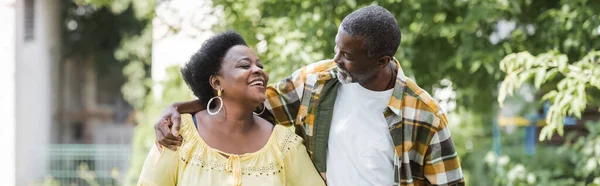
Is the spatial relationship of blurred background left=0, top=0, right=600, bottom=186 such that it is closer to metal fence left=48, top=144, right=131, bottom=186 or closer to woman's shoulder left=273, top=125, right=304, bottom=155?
metal fence left=48, top=144, right=131, bottom=186

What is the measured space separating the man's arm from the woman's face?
19cm

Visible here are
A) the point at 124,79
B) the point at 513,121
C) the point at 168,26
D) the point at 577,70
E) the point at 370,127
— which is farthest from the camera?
the point at 124,79

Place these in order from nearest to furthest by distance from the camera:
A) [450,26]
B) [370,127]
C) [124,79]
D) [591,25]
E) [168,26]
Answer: [370,127]
[591,25]
[450,26]
[168,26]
[124,79]

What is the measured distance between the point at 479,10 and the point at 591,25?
2.02 feet

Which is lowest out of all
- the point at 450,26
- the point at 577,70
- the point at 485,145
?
the point at 485,145

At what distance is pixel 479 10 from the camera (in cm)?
468

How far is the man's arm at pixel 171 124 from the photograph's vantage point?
2969mm

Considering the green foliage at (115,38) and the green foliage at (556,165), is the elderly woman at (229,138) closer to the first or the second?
the green foliage at (556,165)

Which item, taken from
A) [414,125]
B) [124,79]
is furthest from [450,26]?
[124,79]

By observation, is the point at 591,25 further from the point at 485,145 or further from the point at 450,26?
the point at 485,145

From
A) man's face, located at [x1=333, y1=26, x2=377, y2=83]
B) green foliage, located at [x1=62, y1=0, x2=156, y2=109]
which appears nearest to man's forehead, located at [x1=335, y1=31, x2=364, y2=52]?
man's face, located at [x1=333, y1=26, x2=377, y2=83]

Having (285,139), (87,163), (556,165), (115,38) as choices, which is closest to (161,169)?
(285,139)

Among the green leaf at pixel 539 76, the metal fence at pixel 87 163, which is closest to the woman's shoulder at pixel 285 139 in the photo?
the green leaf at pixel 539 76

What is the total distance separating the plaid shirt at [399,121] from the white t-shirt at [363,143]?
0.10 feet
